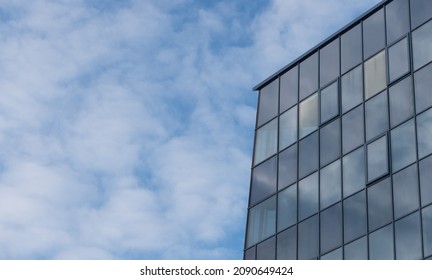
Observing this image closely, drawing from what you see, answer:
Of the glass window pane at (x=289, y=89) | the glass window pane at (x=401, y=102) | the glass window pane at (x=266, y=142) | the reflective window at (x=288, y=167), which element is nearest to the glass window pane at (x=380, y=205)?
the glass window pane at (x=401, y=102)

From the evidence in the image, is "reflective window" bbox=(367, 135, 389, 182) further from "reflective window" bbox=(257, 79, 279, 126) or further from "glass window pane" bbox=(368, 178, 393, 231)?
"reflective window" bbox=(257, 79, 279, 126)

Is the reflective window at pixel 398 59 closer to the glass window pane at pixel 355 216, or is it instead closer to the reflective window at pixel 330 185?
the reflective window at pixel 330 185

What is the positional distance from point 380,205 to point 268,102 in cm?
1075

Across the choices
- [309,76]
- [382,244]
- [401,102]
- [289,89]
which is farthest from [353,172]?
[289,89]

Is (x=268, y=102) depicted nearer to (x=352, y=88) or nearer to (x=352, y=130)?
(x=352, y=88)

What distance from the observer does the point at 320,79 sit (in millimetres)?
41688

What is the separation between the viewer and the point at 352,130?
3850cm

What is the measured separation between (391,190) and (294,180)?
6.28 meters

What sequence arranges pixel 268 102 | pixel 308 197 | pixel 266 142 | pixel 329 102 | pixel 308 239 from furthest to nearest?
pixel 268 102
pixel 266 142
pixel 329 102
pixel 308 197
pixel 308 239

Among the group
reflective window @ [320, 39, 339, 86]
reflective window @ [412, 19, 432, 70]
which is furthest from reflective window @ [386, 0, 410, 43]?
reflective window @ [320, 39, 339, 86]

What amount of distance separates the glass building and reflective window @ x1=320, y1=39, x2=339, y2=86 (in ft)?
0.18

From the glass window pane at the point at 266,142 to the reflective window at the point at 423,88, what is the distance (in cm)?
890
